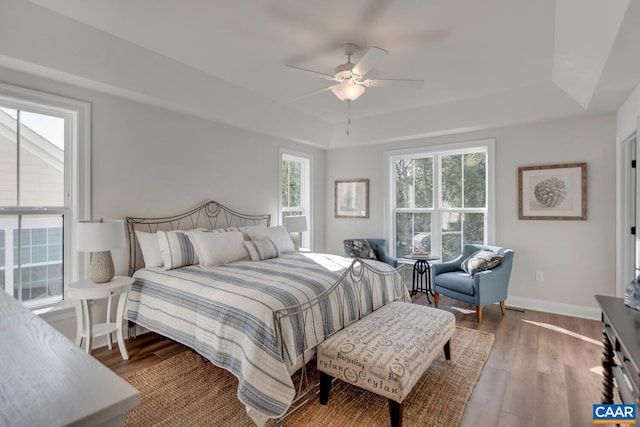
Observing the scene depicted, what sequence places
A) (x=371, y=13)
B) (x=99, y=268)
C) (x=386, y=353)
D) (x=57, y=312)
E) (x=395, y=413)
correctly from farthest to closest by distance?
(x=57, y=312) < (x=99, y=268) < (x=371, y=13) < (x=386, y=353) < (x=395, y=413)

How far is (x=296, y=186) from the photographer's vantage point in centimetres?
570

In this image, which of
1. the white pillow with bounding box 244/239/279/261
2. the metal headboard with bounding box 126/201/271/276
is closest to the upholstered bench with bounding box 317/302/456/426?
the white pillow with bounding box 244/239/279/261

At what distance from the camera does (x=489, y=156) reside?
4.48 metres

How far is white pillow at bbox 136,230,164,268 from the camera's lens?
3229mm

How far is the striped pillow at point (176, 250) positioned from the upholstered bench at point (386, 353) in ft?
5.79

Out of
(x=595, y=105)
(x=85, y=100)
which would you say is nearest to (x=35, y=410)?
(x=85, y=100)

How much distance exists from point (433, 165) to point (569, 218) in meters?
1.88

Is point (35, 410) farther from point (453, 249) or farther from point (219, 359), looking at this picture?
point (453, 249)

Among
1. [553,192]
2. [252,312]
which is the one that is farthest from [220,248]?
[553,192]

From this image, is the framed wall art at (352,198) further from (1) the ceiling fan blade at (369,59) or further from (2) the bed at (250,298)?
(1) the ceiling fan blade at (369,59)

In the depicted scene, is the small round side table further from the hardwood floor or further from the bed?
the bed

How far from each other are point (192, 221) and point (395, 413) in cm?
307

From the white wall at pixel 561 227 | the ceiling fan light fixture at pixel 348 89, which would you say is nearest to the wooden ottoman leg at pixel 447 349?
the white wall at pixel 561 227

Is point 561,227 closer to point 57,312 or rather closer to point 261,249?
point 261,249
